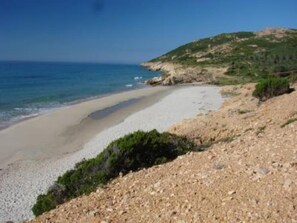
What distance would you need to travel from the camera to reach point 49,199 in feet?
Result: 33.2

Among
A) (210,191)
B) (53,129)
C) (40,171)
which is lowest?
(53,129)

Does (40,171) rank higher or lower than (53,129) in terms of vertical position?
higher

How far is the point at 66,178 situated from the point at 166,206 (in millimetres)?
4513

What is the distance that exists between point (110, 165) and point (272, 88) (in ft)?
47.8

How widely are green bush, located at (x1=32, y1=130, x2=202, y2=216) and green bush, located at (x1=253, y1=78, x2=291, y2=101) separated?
458 inches

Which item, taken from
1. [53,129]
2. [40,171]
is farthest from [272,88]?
[53,129]

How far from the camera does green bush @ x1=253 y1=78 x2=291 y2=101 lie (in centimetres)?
2192

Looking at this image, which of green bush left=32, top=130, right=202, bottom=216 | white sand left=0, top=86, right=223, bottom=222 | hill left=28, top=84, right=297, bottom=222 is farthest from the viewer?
white sand left=0, top=86, right=223, bottom=222

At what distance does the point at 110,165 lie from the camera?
1055cm

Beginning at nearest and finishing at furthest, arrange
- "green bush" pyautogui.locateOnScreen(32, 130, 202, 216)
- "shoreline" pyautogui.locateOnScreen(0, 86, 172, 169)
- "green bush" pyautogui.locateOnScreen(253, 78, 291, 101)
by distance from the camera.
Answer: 1. "green bush" pyautogui.locateOnScreen(32, 130, 202, 216)
2. "shoreline" pyautogui.locateOnScreen(0, 86, 172, 169)
3. "green bush" pyautogui.locateOnScreen(253, 78, 291, 101)

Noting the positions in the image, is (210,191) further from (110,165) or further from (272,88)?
(272,88)

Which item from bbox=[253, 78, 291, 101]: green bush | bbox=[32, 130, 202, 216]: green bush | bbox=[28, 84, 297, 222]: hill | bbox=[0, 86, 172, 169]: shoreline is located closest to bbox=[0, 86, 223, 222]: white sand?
bbox=[0, 86, 172, 169]: shoreline

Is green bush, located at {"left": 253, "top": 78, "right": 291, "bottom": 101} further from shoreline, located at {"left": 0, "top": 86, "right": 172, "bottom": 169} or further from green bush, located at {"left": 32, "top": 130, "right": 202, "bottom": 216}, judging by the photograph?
green bush, located at {"left": 32, "top": 130, "right": 202, "bottom": 216}

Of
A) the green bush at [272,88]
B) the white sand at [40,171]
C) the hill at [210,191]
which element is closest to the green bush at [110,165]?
the hill at [210,191]
